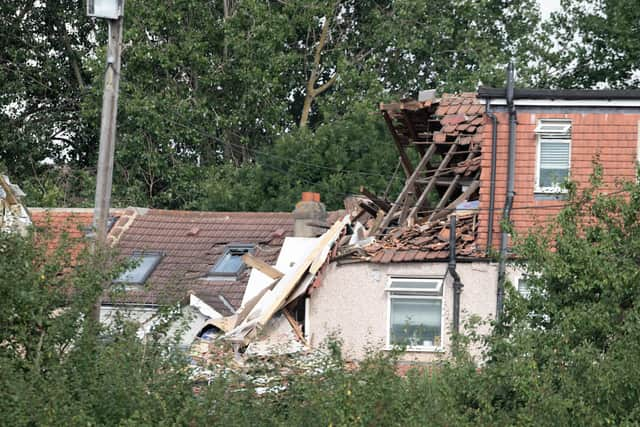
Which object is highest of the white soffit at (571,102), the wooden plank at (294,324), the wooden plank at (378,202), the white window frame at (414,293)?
the white soffit at (571,102)

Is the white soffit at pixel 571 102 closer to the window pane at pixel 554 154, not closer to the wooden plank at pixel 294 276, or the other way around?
the window pane at pixel 554 154

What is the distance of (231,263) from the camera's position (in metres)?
29.7

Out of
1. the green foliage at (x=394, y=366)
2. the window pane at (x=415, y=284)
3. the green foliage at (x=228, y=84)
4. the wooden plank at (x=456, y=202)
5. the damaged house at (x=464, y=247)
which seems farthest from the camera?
the green foliage at (x=228, y=84)

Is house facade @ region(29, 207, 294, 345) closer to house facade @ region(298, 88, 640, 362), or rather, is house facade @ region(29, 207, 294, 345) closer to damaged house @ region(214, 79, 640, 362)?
damaged house @ region(214, 79, 640, 362)

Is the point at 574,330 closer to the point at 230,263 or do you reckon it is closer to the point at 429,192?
the point at 429,192

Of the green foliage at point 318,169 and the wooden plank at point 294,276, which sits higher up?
the green foliage at point 318,169

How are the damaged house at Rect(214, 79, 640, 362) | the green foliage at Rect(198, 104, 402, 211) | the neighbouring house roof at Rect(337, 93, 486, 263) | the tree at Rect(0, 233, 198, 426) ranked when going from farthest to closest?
the green foliage at Rect(198, 104, 402, 211)
the neighbouring house roof at Rect(337, 93, 486, 263)
the damaged house at Rect(214, 79, 640, 362)
the tree at Rect(0, 233, 198, 426)

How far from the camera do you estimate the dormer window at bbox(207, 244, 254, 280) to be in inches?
1147

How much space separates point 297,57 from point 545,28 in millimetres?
8228

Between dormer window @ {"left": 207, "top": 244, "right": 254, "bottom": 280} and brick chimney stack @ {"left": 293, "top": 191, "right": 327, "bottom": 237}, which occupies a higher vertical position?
brick chimney stack @ {"left": 293, "top": 191, "right": 327, "bottom": 237}

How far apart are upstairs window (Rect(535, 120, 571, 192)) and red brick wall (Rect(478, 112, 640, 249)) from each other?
0.33 ft

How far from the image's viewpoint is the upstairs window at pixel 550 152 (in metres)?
25.3

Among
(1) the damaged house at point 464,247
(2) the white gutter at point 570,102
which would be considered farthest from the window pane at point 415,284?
(2) the white gutter at point 570,102

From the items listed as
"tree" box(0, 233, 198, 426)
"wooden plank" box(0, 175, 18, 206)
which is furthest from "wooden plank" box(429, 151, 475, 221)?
"tree" box(0, 233, 198, 426)
